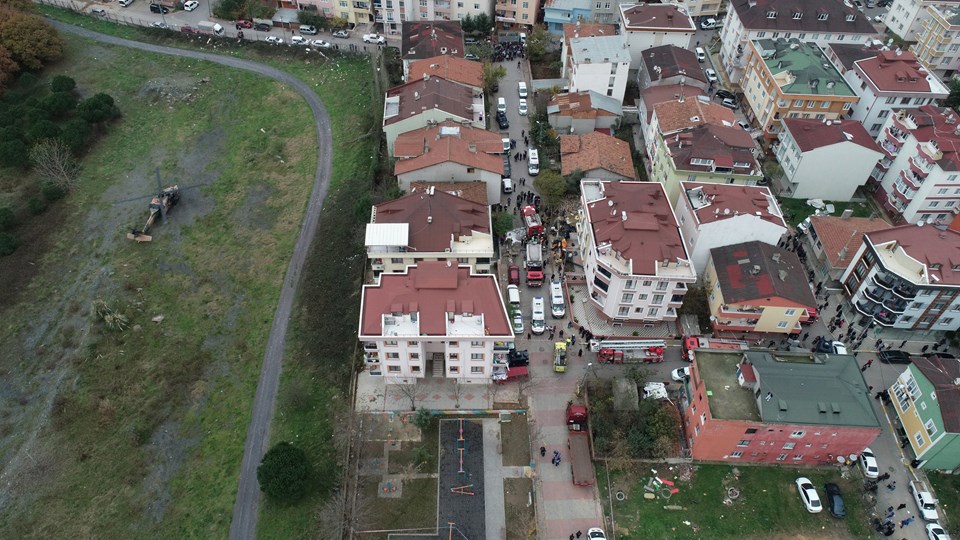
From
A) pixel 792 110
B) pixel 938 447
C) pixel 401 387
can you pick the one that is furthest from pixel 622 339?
pixel 792 110

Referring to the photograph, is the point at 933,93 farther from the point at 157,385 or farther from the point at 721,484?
the point at 157,385

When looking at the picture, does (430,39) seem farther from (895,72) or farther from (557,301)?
(895,72)

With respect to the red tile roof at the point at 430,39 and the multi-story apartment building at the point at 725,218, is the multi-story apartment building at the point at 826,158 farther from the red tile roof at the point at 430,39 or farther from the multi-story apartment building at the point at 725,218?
the red tile roof at the point at 430,39

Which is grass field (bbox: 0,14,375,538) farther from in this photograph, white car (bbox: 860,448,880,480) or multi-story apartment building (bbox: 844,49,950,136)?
multi-story apartment building (bbox: 844,49,950,136)

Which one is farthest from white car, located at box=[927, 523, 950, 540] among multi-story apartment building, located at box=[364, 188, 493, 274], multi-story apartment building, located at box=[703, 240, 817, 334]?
multi-story apartment building, located at box=[364, 188, 493, 274]

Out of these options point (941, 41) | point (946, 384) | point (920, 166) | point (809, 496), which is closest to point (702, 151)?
point (920, 166)

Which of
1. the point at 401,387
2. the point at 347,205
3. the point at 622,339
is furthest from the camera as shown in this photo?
the point at 347,205
